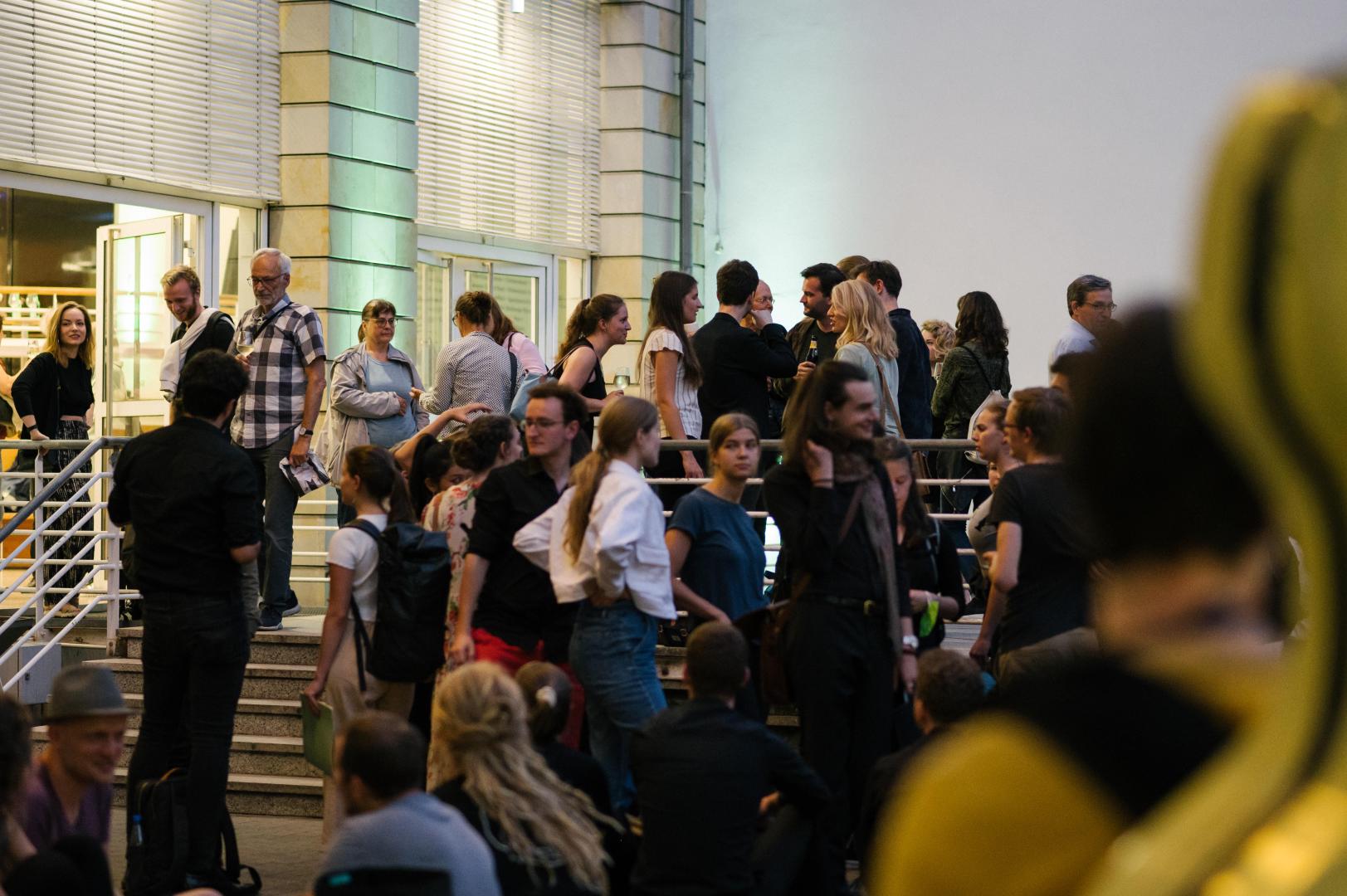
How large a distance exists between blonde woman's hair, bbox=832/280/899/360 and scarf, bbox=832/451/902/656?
2306 mm

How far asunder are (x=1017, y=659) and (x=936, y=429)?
17.3 feet

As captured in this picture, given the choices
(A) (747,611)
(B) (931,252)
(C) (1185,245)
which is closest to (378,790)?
(A) (747,611)

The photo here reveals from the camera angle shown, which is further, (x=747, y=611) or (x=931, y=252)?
(x=931, y=252)

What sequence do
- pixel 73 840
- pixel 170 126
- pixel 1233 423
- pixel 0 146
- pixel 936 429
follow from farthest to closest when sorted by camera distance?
pixel 170 126
pixel 0 146
pixel 936 429
pixel 73 840
pixel 1233 423

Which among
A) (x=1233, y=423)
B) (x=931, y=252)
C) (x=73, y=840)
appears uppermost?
(x=931, y=252)

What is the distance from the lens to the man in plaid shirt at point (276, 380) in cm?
962

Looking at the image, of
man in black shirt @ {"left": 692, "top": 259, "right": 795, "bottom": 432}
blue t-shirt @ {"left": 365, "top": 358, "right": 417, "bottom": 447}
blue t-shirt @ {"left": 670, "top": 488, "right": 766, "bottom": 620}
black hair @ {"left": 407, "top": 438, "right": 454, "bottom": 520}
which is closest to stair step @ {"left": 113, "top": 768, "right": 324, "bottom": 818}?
black hair @ {"left": 407, "top": 438, "right": 454, "bottom": 520}

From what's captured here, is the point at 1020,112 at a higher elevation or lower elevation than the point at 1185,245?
higher

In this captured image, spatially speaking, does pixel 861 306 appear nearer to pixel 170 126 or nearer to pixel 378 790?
pixel 378 790

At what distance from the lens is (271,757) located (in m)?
9.70

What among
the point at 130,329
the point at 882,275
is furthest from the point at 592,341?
the point at 130,329

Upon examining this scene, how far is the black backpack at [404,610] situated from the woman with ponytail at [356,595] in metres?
0.04

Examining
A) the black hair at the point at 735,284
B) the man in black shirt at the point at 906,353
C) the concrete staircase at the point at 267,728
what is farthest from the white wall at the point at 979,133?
the concrete staircase at the point at 267,728

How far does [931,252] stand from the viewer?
17453 millimetres
